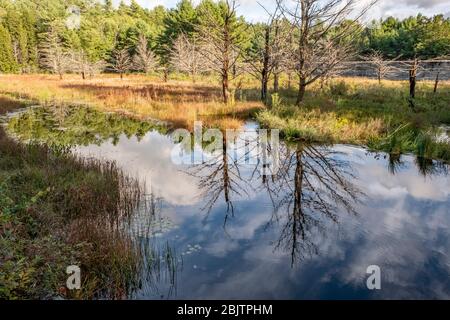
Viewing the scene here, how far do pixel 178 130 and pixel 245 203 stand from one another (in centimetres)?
731

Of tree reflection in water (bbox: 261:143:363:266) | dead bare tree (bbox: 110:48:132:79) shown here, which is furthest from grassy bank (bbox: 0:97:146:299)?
dead bare tree (bbox: 110:48:132:79)

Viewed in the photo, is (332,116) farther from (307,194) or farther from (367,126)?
(307,194)

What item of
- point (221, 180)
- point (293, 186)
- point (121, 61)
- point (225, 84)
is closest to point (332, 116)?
point (225, 84)

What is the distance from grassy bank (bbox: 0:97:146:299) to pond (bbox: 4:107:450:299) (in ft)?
1.47

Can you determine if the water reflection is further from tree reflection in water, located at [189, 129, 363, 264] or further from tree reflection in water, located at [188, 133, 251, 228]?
tree reflection in water, located at [189, 129, 363, 264]

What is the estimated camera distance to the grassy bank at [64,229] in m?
3.88

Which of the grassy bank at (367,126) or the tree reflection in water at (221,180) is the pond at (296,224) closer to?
the tree reflection in water at (221,180)

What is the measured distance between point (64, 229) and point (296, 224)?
3.55 m

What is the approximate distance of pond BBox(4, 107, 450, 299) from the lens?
424 centimetres

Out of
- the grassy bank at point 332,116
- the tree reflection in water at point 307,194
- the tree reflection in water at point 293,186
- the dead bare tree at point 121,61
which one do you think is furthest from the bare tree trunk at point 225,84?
the dead bare tree at point 121,61

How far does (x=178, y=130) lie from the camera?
1343 centimetres

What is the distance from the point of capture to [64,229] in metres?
5.03

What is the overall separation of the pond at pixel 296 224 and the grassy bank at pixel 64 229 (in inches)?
17.7
